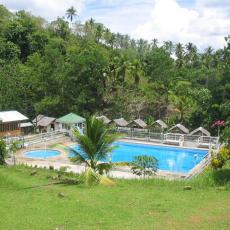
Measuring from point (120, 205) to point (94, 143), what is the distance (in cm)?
352

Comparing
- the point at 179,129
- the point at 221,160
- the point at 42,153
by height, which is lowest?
the point at 42,153

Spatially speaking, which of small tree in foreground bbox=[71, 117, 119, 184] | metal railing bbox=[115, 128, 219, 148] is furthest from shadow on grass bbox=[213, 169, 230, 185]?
metal railing bbox=[115, 128, 219, 148]

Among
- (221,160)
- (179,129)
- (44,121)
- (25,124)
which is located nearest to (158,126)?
(179,129)

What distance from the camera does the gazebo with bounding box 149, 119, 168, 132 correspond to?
99.8ft

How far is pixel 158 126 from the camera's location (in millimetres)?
30594

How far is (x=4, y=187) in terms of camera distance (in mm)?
13727

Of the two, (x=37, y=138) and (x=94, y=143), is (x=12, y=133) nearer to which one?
(x=37, y=138)

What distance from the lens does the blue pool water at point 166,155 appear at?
81.1 ft

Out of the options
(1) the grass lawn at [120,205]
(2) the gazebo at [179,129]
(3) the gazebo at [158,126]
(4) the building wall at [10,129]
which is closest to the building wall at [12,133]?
(4) the building wall at [10,129]

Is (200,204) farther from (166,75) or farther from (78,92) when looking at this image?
(166,75)

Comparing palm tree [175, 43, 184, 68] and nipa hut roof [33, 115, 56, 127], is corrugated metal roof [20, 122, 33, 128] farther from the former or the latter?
palm tree [175, 43, 184, 68]

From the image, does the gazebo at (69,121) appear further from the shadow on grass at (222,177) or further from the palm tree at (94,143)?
the shadow on grass at (222,177)

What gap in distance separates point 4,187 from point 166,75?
25749mm

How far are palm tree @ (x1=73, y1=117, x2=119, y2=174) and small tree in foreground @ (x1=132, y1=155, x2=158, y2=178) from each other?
15.2 ft
